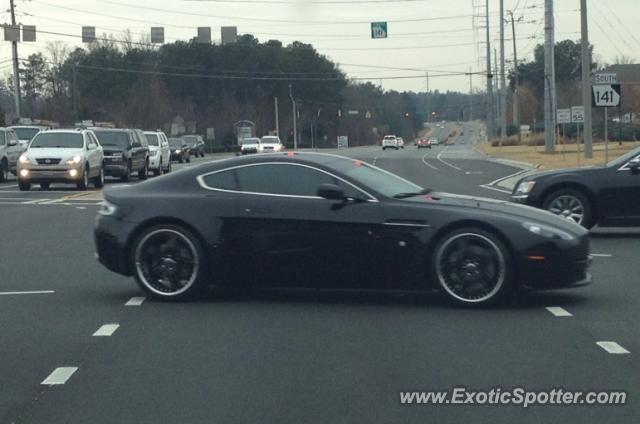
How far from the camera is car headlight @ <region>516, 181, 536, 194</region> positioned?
16.2 metres

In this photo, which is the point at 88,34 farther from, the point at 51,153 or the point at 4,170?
the point at 51,153

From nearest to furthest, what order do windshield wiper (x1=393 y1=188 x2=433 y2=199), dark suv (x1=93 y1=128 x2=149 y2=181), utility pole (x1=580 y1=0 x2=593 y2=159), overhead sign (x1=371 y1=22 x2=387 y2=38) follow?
windshield wiper (x1=393 y1=188 x2=433 y2=199) < dark suv (x1=93 y1=128 x2=149 y2=181) < utility pole (x1=580 y1=0 x2=593 y2=159) < overhead sign (x1=371 y1=22 x2=387 y2=38)

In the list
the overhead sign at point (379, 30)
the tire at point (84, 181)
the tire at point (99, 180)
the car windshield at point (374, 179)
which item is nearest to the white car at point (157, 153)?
the tire at point (99, 180)

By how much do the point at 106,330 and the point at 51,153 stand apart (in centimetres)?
2261

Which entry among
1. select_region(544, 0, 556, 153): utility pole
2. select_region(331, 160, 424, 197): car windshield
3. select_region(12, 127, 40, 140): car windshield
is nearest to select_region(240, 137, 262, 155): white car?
select_region(544, 0, 556, 153): utility pole

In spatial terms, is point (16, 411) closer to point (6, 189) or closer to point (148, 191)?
point (148, 191)

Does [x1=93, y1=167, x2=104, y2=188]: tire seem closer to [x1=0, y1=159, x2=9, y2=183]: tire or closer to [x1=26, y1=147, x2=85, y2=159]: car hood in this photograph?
[x1=26, y1=147, x2=85, y2=159]: car hood

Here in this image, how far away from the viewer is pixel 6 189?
33.5m

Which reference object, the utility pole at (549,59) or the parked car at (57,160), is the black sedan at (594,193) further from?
the utility pole at (549,59)

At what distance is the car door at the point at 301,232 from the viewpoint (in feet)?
34.2

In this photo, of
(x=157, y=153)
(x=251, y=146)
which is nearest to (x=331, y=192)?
(x=157, y=153)

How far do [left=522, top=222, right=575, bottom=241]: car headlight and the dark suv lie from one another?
89.0ft

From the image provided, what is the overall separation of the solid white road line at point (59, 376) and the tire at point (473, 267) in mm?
3662

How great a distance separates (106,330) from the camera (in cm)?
951
